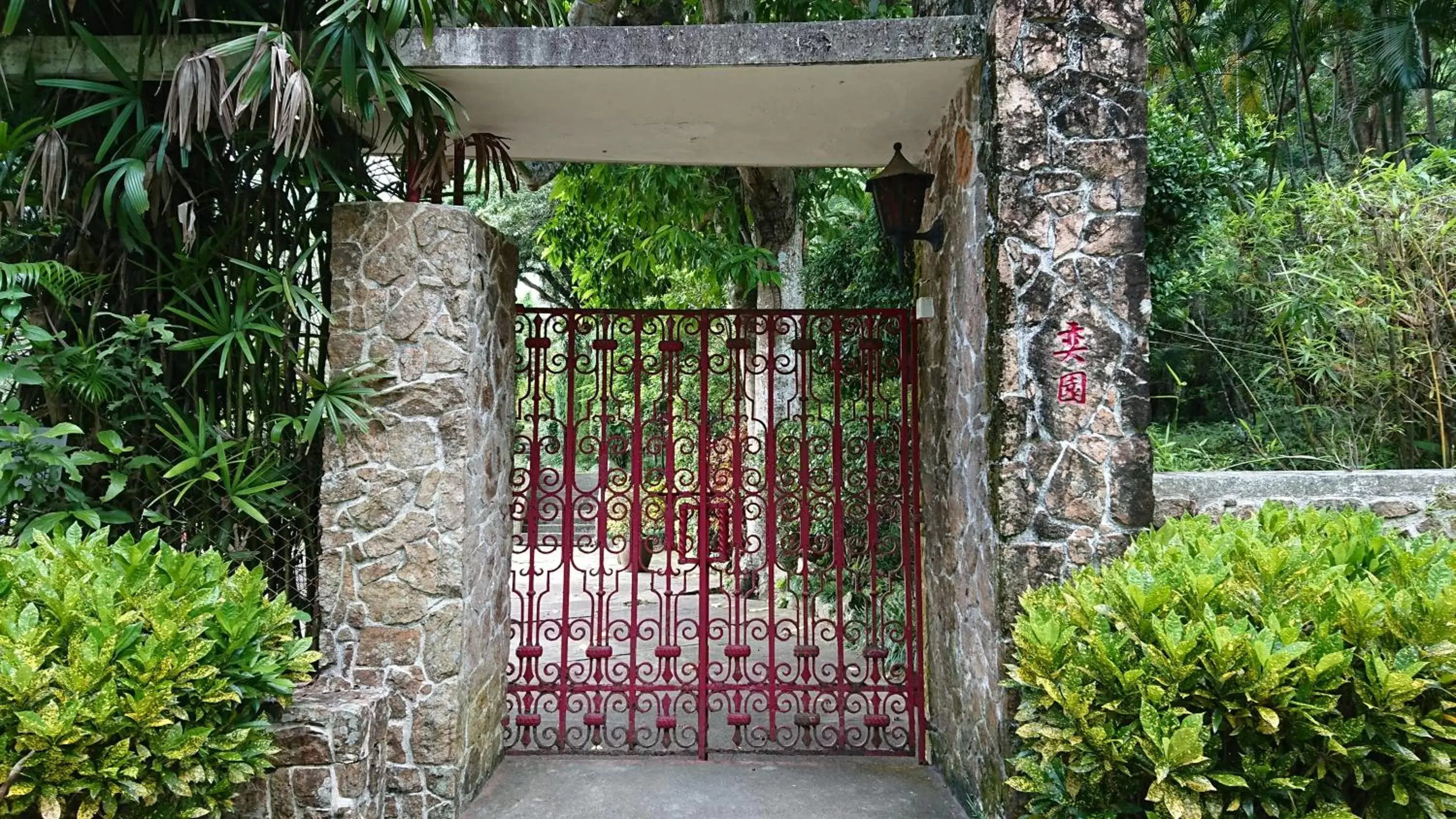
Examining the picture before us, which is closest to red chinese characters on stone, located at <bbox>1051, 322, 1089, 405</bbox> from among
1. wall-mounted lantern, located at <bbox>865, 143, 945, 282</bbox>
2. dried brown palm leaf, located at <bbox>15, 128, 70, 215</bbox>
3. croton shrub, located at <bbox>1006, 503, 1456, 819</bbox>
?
croton shrub, located at <bbox>1006, 503, 1456, 819</bbox>

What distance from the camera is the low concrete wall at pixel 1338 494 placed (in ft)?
10.7

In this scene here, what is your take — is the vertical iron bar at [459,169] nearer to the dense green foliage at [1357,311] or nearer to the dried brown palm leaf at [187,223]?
the dried brown palm leaf at [187,223]

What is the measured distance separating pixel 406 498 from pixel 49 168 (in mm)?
1799

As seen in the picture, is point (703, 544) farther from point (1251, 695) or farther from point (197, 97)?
point (197, 97)

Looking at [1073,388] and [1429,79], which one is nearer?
[1073,388]

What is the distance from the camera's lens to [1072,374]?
120 inches

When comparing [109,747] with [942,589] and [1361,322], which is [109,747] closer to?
[942,589]

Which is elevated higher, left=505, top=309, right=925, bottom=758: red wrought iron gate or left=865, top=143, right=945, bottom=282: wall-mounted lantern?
left=865, top=143, right=945, bottom=282: wall-mounted lantern

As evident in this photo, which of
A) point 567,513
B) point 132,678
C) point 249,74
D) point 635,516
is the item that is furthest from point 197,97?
point 635,516

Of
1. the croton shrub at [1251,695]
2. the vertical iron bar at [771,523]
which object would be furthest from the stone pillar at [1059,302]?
the vertical iron bar at [771,523]

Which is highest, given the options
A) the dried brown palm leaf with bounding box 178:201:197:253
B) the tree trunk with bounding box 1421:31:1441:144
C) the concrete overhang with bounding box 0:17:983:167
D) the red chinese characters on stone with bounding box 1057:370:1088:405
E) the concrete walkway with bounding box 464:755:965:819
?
the tree trunk with bounding box 1421:31:1441:144

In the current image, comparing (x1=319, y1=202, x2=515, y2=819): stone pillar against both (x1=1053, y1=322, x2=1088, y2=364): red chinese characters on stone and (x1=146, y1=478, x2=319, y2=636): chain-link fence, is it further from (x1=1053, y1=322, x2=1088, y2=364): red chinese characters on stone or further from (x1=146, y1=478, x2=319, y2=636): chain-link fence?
(x1=1053, y1=322, x2=1088, y2=364): red chinese characters on stone

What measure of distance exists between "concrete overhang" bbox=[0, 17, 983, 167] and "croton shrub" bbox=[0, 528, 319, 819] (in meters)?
2.01

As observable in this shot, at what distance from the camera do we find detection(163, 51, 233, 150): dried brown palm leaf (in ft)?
9.84
